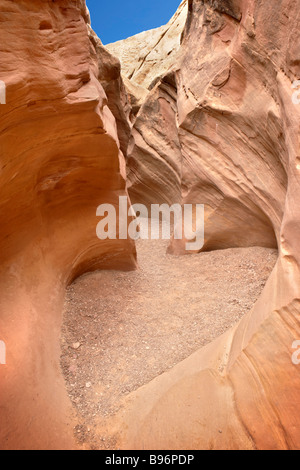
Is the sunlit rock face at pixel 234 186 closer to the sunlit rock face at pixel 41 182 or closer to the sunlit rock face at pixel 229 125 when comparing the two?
the sunlit rock face at pixel 229 125

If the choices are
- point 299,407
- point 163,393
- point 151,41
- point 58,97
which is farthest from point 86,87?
point 151,41

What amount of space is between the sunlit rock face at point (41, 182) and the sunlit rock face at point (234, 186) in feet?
2.41

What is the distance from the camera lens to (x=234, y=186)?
179 inches

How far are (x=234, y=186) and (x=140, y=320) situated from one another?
2512mm

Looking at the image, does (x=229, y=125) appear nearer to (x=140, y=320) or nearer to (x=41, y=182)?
(x=41, y=182)

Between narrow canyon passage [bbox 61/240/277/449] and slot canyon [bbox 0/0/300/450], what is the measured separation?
0.05ft

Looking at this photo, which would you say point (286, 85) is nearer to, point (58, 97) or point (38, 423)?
point (58, 97)

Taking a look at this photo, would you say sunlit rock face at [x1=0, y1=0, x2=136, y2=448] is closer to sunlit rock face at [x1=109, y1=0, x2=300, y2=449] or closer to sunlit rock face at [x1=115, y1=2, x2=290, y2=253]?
A: sunlit rock face at [x1=109, y1=0, x2=300, y2=449]

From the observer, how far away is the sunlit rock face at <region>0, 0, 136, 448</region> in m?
2.02

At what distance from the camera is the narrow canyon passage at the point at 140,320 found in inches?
98.5

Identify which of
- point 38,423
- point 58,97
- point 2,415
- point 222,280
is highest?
point 58,97

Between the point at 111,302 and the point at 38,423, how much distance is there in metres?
1.69

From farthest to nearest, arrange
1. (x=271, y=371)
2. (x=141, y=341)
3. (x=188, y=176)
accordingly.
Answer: (x=188, y=176) < (x=141, y=341) < (x=271, y=371)
